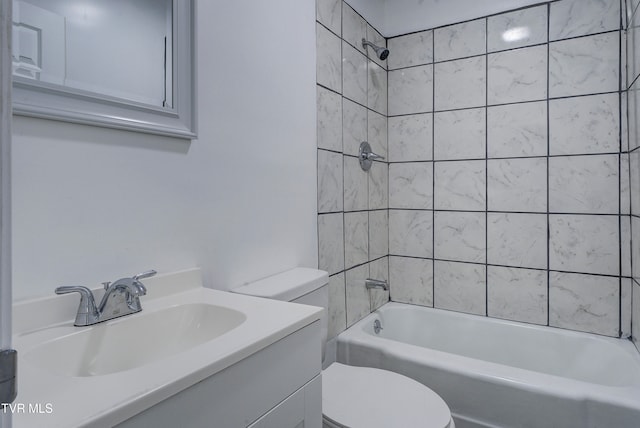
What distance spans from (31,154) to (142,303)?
1.43 ft

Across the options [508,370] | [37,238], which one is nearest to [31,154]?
[37,238]

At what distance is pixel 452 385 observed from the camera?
5.04 ft

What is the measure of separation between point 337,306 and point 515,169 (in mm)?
1274

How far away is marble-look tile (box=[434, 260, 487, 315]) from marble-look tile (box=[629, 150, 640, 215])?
0.76 meters

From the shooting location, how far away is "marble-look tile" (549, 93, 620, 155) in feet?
5.98

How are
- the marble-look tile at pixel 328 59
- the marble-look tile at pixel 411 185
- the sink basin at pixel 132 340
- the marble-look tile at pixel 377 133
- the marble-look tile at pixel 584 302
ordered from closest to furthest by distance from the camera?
the sink basin at pixel 132 340 → the marble-look tile at pixel 328 59 → the marble-look tile at pixel 584 302 → the marble-look tile at pixel 377 133 → the marble-look tile at pixel 411 185

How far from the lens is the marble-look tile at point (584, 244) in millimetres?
1834

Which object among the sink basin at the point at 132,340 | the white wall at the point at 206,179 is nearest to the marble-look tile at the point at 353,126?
the white wall at the point at 206,179

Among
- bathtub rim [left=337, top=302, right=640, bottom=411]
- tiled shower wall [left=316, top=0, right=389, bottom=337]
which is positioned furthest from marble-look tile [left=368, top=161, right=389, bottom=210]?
bathtub rim [left=337, top=302, right=640, bottom=411]

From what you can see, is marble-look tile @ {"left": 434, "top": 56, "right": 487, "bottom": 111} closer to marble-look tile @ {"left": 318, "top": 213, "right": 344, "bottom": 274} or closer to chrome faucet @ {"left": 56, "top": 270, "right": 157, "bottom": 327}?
marble-look tile @ {"left": 318, "top": 213, "right": 344, "bottom": 274}

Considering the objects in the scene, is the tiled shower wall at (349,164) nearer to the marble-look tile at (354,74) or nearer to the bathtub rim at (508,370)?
the marble-look tile at (354,74)

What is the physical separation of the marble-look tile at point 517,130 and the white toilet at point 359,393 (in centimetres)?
138

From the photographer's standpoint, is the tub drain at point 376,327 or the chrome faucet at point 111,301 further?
the tub drain at point 376,327

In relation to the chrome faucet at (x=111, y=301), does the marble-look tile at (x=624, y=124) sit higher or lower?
higher
